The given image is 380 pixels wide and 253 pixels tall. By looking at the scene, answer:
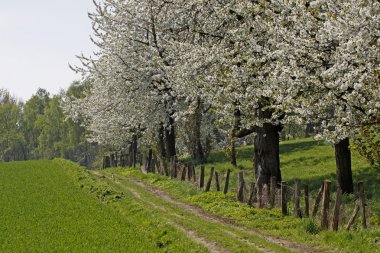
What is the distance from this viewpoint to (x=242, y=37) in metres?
23.2

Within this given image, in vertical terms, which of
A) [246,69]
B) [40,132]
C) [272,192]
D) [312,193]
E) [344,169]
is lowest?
[312,193]

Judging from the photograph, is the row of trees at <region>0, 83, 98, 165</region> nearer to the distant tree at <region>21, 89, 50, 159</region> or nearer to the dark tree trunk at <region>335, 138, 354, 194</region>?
the distant tree at <region>21, 89, 50, 159</region>

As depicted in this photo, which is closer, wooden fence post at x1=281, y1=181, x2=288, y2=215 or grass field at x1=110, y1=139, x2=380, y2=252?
grass field at x1=110, y1=139, x2=380, y2=252

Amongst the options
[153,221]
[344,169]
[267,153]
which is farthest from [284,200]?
[267,153]

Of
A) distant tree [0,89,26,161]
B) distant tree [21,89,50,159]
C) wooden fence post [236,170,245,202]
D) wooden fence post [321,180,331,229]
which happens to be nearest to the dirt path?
wooden fence post [321,180,331,229]

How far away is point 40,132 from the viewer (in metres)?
146

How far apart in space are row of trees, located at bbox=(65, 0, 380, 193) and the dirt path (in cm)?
385

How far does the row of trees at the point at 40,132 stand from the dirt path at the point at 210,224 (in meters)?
96.7

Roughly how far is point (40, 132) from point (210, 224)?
134 meters

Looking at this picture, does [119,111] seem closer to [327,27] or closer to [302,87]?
[302,87]

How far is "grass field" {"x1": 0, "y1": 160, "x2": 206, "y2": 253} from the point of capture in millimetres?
15906

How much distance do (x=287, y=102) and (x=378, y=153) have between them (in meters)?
3.86

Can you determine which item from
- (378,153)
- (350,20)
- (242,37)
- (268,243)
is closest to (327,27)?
(350,20)

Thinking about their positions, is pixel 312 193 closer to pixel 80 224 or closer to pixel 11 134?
pixel 80 224
